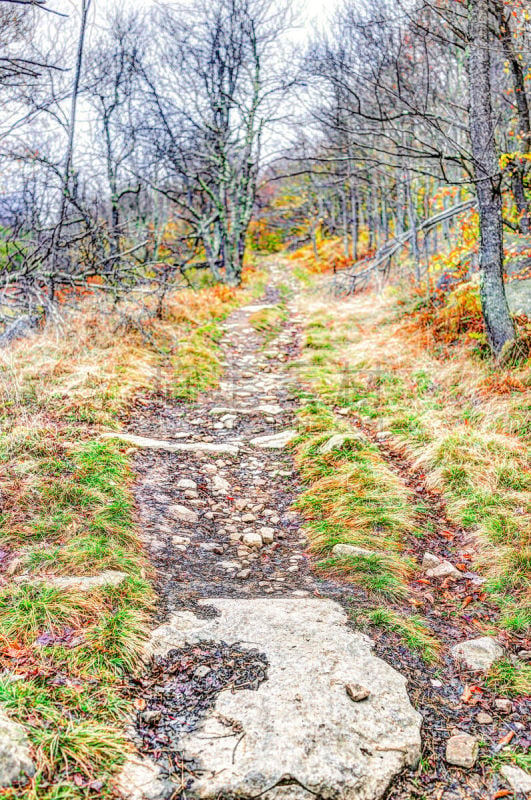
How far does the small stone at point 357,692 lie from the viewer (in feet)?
7.92

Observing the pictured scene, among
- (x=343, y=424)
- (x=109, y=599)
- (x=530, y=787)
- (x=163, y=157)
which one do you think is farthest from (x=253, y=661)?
(x=163, y=157)

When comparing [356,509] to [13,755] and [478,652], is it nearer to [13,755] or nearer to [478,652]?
[478,652]

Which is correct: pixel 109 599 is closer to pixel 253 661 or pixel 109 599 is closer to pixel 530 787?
pixel 253 661

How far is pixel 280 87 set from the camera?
46.2 ft

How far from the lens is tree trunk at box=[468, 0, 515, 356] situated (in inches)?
243

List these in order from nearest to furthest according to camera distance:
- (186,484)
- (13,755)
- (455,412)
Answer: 1. (13,755)
2. (186,484)
3. (455,412)

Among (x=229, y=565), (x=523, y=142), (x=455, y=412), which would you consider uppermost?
(x=523, y=142)

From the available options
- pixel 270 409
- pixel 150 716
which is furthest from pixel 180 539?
pixel 270 409

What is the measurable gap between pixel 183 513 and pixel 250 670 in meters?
1.88

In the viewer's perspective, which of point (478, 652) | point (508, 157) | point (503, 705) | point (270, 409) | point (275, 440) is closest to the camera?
point (503, 705)

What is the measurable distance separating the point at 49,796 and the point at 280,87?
15.7 m

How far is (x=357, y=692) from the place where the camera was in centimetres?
243

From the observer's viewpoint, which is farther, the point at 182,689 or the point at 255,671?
the point at 255,671

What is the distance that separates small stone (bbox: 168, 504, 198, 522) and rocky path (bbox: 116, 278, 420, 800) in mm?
16
